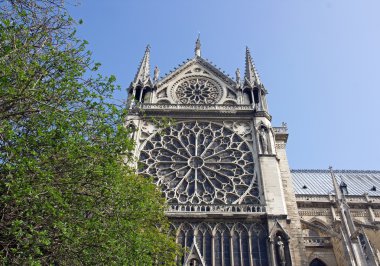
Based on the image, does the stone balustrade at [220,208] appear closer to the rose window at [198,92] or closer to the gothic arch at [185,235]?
the gothic arch at [185,235]

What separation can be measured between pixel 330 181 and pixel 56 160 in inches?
973

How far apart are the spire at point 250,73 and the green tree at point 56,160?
1422 centimetres

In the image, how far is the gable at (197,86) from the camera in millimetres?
23161

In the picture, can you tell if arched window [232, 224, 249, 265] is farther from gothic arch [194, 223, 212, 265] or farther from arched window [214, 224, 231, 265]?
gothic arch [194, 223, 212, 265]

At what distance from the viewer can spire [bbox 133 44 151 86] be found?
23.7 metres

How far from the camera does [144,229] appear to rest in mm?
13383

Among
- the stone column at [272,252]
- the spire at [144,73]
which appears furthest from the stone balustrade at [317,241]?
the spire at [144,73]

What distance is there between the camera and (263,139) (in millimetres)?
20031

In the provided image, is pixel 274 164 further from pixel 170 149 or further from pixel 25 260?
Result: pixel 25 260

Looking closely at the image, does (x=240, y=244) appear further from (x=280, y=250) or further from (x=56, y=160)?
(x=56, y=160)

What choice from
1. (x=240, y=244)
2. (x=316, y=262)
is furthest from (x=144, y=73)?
(x=316, y=262)

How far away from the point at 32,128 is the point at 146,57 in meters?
18.2

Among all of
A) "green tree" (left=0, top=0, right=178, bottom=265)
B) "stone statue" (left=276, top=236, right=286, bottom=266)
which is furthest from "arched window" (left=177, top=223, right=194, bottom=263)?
"green tree" (left=0, top=0, right=178, bottom=265)

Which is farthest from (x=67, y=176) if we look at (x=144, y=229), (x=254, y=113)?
(x=254, y=113)
